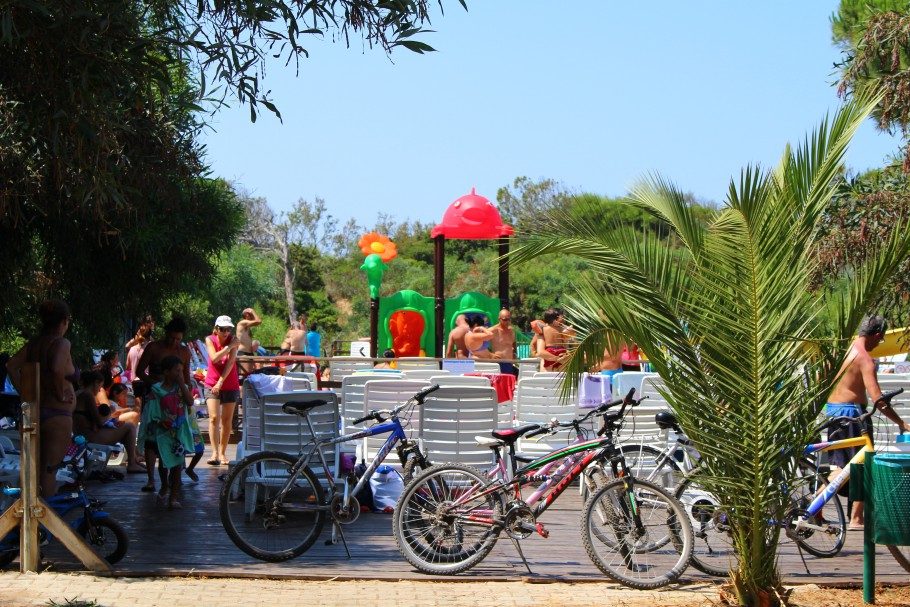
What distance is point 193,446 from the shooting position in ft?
29.5

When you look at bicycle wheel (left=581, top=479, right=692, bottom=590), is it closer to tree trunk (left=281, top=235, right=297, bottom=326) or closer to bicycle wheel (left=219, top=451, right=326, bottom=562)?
bicycle wheel (left=219, top=451, right=326, bottom=562)

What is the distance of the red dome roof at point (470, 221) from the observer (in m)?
22.0

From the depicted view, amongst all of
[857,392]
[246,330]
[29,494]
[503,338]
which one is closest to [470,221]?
[503,338]

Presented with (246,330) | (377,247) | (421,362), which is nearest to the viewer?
(246,330)

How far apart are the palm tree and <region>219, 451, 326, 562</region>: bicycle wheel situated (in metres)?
2.43

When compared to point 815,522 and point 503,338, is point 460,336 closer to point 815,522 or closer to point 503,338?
point 503,338

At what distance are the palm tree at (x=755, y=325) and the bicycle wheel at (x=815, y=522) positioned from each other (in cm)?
82

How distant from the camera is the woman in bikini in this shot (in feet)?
23.8

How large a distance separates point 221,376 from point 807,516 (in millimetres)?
6127

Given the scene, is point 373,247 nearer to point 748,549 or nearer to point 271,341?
point 271,341

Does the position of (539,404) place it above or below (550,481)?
above

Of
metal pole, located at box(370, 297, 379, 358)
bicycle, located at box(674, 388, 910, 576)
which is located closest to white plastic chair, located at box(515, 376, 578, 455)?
bicycle, located at box(674, 388, 910, 576)

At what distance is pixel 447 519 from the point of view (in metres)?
6.71

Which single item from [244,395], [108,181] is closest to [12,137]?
[108,181]
